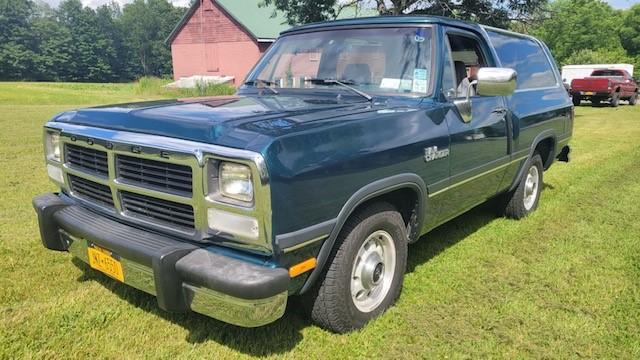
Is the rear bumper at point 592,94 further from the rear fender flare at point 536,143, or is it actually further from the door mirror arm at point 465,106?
the door mirror arm at point 465,106

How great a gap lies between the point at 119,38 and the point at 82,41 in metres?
18.6

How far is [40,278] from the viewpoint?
376 centimetres

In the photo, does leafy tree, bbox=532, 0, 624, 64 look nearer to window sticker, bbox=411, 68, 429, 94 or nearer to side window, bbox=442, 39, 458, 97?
side window, bbox=442, 39, 458, 97

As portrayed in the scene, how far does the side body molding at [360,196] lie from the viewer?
2.69 meters

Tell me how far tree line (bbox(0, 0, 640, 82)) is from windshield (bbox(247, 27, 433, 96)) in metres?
37.6

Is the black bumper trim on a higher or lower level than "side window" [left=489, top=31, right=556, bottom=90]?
lower

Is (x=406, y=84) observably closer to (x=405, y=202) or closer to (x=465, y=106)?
(x=465, y=106)

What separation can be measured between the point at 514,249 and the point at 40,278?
13.0ft

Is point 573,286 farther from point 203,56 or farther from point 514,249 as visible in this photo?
point 203,56

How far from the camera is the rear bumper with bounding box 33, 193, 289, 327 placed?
7.66ft

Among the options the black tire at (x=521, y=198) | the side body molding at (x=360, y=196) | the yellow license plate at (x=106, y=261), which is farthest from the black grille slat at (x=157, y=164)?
the black tire at (x=521, y=198)

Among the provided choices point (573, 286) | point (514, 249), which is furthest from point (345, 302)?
point (514, 249)

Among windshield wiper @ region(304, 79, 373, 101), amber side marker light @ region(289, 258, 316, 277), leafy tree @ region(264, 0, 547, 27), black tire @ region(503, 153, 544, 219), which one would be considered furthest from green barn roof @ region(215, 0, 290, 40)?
amber side marker light @ region(289, 258, 316, 277)

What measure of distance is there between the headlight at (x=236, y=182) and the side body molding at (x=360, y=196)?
0.54m
